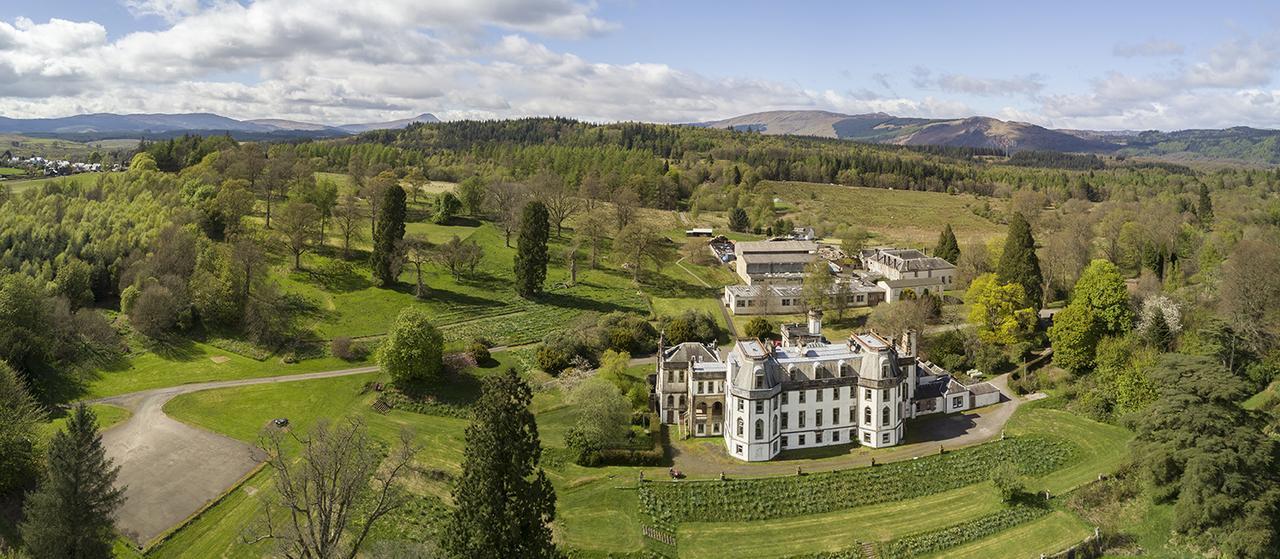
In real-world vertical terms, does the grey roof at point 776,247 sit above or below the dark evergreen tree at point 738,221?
below

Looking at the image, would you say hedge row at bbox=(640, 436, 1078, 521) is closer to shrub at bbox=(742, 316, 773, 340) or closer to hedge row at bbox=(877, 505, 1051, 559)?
hedge row at bbox=(877, 505, 1051, 559)

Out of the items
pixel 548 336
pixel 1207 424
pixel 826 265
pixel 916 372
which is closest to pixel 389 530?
pixel 548 336

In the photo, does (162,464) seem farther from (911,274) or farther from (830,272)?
(911,274)

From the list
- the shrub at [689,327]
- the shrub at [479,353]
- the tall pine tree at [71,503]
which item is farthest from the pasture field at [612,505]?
the shrub at [689,327]

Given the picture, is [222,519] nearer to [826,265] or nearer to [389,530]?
[389,530]

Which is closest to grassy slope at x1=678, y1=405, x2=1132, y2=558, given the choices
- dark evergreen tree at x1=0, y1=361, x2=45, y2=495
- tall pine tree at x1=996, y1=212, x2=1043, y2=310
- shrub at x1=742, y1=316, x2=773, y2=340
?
tall pine tree at x1=996, y1=212, x2=1043, y2=310

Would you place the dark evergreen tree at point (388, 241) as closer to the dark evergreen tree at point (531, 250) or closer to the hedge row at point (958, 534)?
the dark evergreen tree at point (531, 250)

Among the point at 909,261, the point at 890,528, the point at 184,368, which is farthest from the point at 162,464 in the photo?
the point at 909,261
